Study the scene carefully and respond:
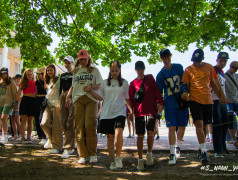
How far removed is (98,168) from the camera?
13.6 ft

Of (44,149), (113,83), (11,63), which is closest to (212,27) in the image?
(113,83)

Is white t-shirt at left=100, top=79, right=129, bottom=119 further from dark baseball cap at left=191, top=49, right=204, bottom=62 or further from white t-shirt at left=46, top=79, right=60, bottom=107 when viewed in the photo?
white t-shirt at left=46, top=79, right=60, bottom=107

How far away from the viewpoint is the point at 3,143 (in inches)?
257

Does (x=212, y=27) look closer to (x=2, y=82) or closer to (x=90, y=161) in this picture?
Result: (x=90, y=161)

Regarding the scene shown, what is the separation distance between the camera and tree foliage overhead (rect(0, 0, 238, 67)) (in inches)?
272

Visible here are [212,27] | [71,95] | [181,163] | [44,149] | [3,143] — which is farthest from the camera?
[212,27]

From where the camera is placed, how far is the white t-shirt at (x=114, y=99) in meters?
4.45

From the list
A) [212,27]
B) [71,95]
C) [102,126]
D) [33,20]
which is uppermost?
[33,20]

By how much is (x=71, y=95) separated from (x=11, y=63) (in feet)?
83.2

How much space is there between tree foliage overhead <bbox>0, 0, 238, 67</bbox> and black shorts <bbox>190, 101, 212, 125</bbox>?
9.75 ft

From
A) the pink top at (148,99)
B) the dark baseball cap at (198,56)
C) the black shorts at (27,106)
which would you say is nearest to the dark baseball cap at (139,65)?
the pink top at (148,99)

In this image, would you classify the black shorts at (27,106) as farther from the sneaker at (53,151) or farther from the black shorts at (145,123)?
the black shorts at (145,123)

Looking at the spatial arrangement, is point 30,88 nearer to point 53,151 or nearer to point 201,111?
point 53,151

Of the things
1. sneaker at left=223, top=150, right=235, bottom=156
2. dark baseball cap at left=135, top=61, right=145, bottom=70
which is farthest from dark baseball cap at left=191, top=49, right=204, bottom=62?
sneaker at left=223, top=150, right=235, bottom=156
